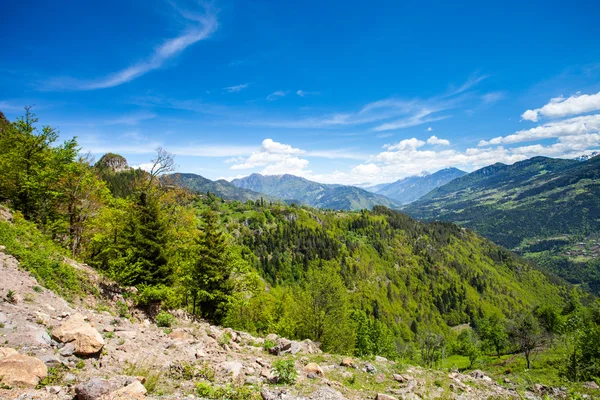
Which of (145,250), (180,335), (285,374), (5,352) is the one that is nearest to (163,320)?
(180,335)

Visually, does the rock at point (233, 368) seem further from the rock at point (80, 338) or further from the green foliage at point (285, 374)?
the rock at point (80, 338)

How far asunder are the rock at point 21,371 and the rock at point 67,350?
169 centimetres

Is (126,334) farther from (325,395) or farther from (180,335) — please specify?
(325,395)

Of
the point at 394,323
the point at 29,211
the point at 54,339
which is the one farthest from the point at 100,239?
the point at 394,323

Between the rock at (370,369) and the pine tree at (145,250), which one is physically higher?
the pine tree at (145,250)

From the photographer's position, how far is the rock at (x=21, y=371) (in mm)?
6945

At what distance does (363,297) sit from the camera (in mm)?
188250

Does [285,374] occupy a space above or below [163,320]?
above

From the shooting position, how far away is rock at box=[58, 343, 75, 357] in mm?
9378

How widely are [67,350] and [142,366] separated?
2.51m

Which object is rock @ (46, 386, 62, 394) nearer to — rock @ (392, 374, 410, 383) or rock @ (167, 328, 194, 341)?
rock @ (167, 328, 194, 341)

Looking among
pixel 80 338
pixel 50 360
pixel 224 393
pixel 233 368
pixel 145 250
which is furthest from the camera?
pixel 145 250

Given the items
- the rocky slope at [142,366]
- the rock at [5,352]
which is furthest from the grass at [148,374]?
the rock at [5,352]

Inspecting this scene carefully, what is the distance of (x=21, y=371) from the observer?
23.8 feet
